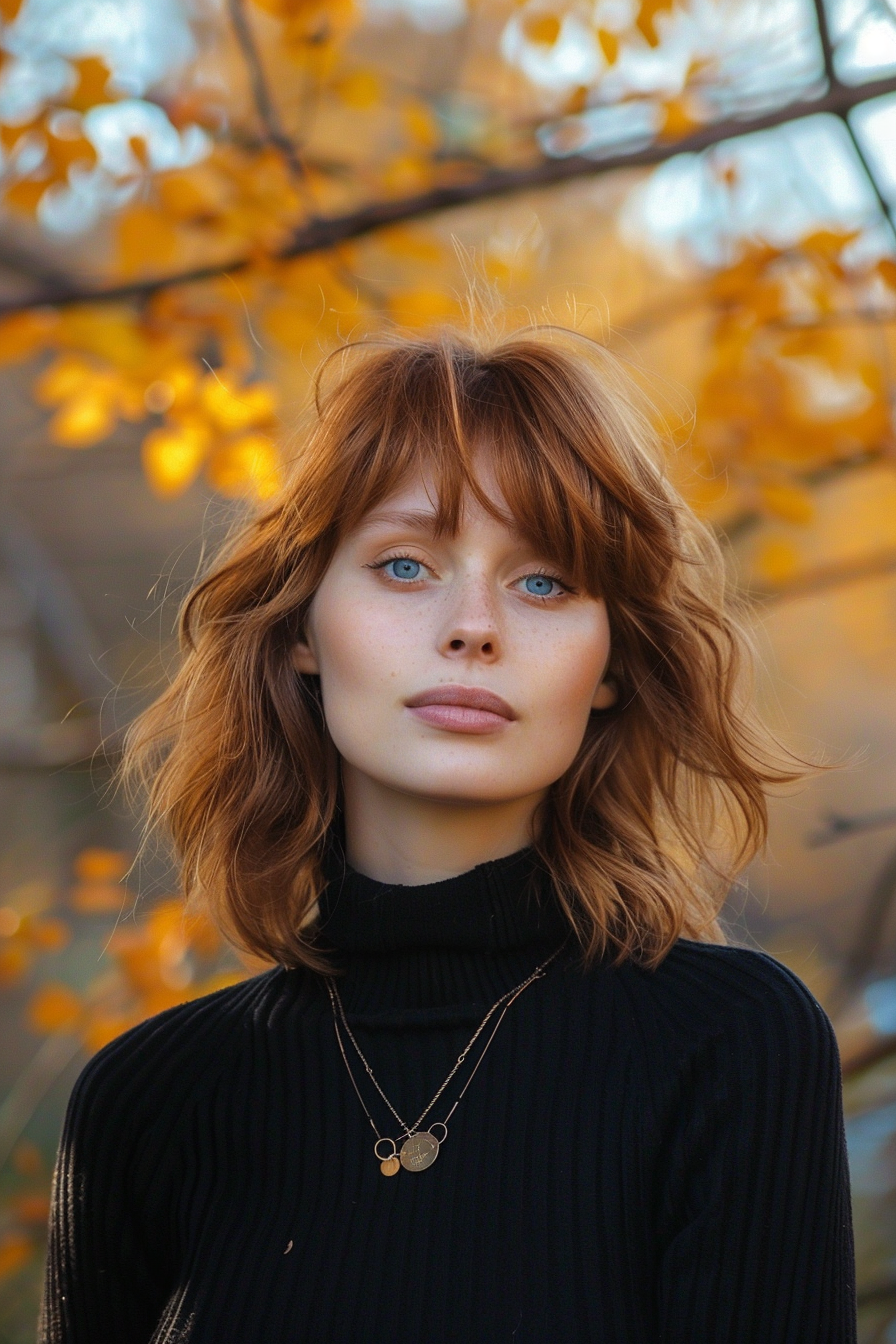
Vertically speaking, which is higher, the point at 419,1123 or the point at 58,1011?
the point at 58,1011

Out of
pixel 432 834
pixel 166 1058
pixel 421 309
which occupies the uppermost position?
pixel 421 309

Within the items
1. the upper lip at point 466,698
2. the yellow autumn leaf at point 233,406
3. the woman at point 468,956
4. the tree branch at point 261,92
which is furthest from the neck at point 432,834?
the tree branch at point 261,92

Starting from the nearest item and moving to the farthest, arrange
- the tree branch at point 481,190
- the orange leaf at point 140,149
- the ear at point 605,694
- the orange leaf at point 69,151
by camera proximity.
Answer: the ear at point 605,694
the tree branch at point 481,190
the orange leaf at point 69,151
the orange leaf at point 140,149

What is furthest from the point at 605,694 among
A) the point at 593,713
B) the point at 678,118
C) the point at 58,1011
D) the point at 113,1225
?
the point at 58,1011

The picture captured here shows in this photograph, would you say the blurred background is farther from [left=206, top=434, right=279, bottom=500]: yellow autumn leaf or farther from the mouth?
the mouth

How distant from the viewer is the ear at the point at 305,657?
63.7 inches

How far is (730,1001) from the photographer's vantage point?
1368 millimetres

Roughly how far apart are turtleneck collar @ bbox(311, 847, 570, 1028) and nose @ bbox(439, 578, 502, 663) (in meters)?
0.25

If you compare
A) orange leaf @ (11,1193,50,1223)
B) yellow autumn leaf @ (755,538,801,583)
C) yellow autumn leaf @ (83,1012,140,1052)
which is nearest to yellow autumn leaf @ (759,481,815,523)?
yellow autumn leaf @ (755,538,801,583)

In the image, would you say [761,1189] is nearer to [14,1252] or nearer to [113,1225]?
[113,1225]

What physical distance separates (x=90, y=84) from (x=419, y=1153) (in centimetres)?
178

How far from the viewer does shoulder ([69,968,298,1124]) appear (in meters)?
1.55

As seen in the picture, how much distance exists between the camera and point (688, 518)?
5.59ft

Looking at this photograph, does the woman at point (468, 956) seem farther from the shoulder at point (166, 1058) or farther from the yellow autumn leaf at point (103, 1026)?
the yellow autumn leaf at point (103, 1026)
